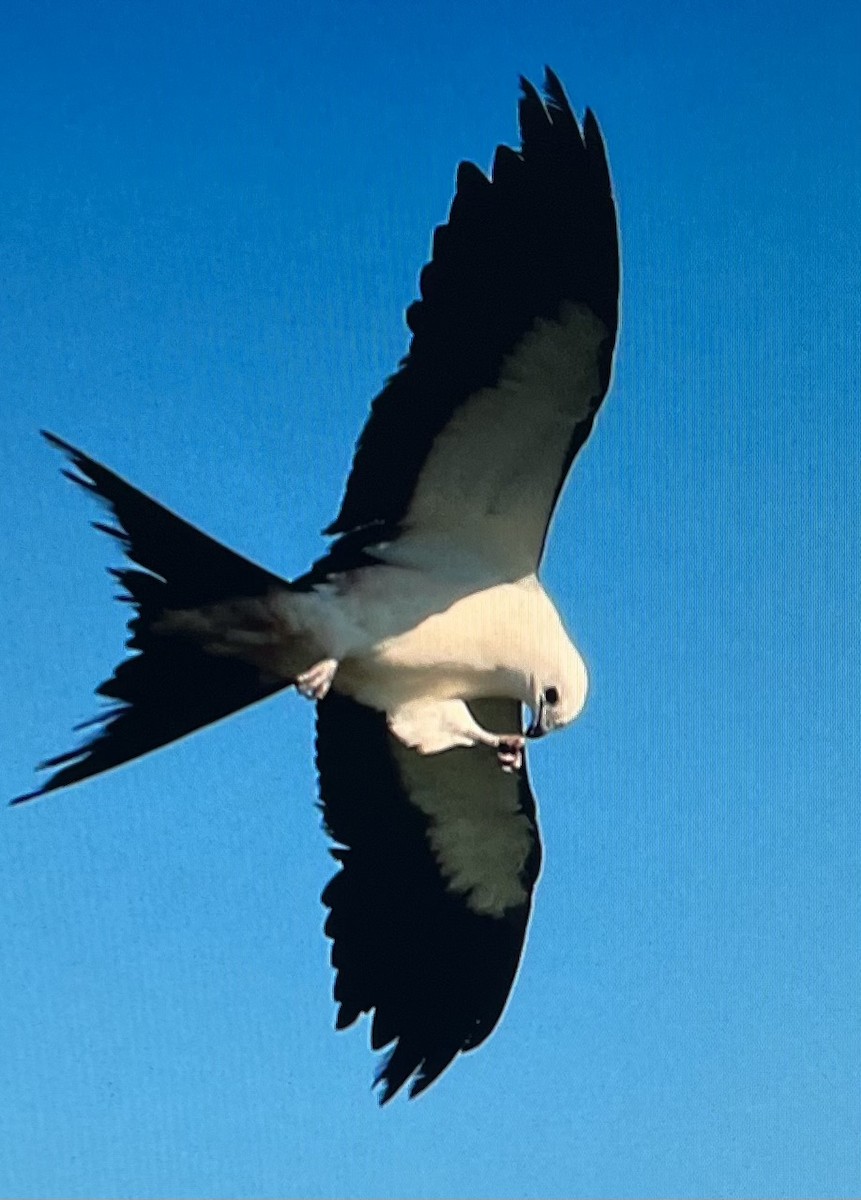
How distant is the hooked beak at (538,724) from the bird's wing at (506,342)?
0.57 meters

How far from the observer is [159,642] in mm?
5203

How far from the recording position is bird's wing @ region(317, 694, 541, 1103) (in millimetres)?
5891

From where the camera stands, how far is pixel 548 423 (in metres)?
5.43

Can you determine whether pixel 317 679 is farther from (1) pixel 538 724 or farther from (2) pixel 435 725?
(1) pixel 538 724

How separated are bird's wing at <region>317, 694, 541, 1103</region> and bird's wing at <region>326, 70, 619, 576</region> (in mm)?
726

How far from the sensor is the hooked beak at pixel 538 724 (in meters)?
5.63

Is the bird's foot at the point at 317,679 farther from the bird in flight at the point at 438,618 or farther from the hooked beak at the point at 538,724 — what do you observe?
the hooked beak at the point at 538,724

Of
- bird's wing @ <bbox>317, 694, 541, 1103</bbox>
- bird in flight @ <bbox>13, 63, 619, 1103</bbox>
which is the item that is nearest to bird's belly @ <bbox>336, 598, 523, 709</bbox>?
bird in flight @ <bbox>13, 63, 619, 1103</bbox>

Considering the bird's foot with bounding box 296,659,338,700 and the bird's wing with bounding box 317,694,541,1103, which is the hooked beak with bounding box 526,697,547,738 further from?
the bird's foot with bounding box 296,659,338,700

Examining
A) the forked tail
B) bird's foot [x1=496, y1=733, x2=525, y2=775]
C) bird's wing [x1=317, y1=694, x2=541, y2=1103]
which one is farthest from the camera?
bird's wing [x1=317, y1=694, x2=541, y2=1103]

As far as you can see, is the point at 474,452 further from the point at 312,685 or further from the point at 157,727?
the point at 157,727

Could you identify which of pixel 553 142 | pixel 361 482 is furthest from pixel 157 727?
pixel 553 142

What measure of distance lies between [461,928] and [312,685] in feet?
3.69

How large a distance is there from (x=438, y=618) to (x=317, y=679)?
391 mm
